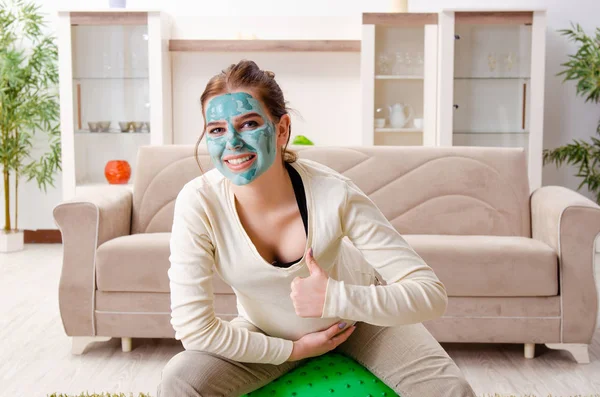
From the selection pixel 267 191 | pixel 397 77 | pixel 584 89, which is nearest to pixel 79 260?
pixel 267 191

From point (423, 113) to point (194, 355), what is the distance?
12.7ft

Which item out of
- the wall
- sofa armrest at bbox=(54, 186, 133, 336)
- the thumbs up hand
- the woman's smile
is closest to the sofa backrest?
sofa armrest at bbox=(54, 186, 133, 336)

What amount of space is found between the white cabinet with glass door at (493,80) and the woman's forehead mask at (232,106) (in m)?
3.57

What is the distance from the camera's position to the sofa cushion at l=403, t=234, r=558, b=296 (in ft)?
8.81

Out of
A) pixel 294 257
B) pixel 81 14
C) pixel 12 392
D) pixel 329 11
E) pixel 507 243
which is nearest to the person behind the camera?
pixel 294 257

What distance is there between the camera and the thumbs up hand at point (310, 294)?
144 centimetres

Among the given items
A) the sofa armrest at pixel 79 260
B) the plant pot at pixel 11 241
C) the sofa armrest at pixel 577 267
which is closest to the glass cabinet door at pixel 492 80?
the sofa armrest at pixel 577 267

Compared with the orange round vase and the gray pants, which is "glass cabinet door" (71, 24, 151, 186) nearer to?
the orange round vase

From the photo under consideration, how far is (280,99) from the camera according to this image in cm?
165

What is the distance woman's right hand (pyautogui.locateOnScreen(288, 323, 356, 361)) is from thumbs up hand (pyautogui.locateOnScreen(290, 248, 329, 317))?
153 millimetres

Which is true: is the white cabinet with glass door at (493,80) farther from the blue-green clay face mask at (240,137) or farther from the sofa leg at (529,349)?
the blue-green clay face mask at (240,137)

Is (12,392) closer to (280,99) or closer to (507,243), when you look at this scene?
(280,99)

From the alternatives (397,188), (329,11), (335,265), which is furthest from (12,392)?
(329,11)

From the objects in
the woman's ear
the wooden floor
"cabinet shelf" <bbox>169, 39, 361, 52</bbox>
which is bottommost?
the wooden floor
